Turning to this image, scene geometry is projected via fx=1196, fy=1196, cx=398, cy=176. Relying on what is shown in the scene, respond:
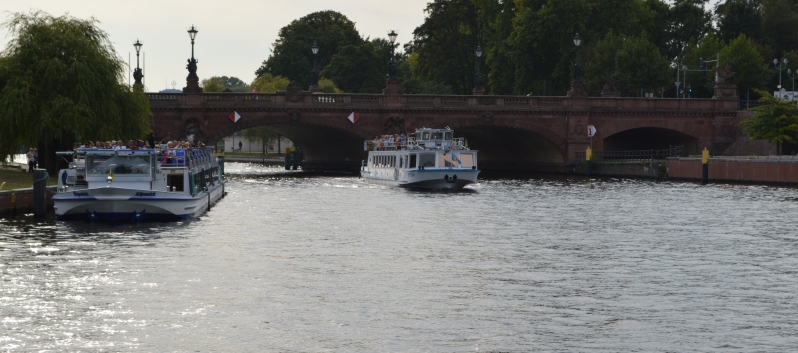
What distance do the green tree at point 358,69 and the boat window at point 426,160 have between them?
83356 millimetres

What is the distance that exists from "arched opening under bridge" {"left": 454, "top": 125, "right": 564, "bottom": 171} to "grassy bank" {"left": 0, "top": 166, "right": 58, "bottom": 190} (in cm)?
4511

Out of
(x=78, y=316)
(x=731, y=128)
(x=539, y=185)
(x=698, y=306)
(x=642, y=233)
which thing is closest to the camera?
(x=78, y=316)

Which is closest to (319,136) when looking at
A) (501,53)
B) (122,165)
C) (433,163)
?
(501,53)

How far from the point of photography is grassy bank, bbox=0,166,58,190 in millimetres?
54050

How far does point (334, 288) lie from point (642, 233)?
19.0m

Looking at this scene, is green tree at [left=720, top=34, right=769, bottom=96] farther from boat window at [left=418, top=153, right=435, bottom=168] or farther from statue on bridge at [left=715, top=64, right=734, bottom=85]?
boat window at [left=418, top=153, right=435, bottom=168]

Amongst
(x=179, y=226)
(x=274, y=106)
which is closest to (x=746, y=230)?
(x=179, y=226)

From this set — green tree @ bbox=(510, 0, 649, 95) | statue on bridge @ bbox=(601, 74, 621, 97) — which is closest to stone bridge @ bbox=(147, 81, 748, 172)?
statue on bridge @ bbox=(601, 74, 621, 97)

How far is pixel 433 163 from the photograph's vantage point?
76375mm

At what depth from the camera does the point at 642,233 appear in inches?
1847

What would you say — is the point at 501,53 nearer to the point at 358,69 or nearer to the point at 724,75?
the point at 724,75

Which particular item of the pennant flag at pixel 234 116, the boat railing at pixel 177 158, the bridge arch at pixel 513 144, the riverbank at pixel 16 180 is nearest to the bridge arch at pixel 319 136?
the pennant flag at pixel 234 116

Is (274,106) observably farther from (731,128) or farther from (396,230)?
(396,230)

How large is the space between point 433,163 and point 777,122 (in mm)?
28913
